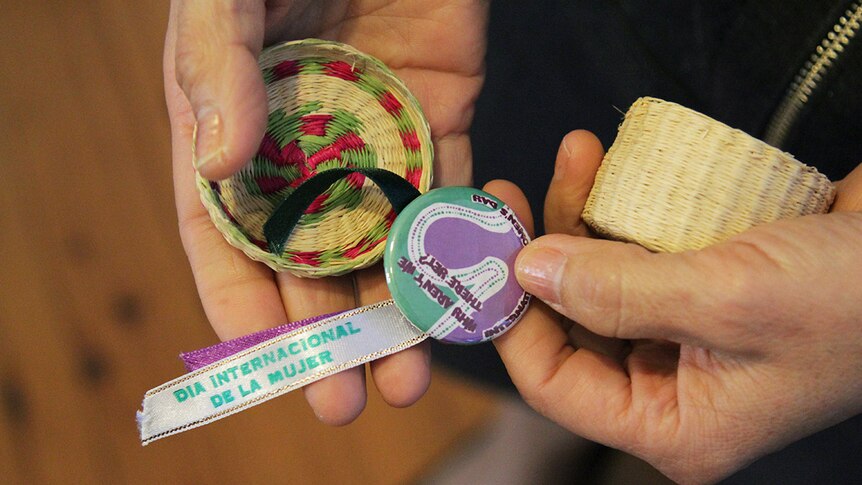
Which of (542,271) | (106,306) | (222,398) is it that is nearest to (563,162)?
(542,271)

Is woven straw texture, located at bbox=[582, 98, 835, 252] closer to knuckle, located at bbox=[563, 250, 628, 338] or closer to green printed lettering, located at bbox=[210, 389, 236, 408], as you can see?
knuckle, located at bbox=[563, 250, 628, 338]

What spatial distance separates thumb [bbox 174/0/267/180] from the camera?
791mm

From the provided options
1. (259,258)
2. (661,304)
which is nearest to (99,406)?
(259,258)

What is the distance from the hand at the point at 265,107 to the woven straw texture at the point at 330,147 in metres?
0.05

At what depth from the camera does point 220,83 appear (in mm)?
798

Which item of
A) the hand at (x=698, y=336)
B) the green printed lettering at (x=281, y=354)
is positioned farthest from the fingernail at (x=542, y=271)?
the green printed lettering at (x=281, y=354)

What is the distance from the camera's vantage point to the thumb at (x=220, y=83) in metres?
0.79

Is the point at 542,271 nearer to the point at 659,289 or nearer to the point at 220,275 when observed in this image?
the point at 659,289

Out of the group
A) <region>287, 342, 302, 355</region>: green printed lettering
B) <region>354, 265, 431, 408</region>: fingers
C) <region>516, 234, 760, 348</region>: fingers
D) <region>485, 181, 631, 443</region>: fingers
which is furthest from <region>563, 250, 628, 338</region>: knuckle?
<region>287, 342, 302, 355</region>: green printed lettering

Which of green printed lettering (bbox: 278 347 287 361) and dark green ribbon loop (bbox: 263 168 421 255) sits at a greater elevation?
dark green ribbon loop (bbox: 263 168 421 255)

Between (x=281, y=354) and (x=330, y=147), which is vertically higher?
(x=330, y=147)

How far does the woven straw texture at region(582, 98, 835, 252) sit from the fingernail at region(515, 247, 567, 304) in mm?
106

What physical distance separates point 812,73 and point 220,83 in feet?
2.51

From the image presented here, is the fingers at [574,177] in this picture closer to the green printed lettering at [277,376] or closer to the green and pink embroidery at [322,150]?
the green and pink embroidery at [322,150]
